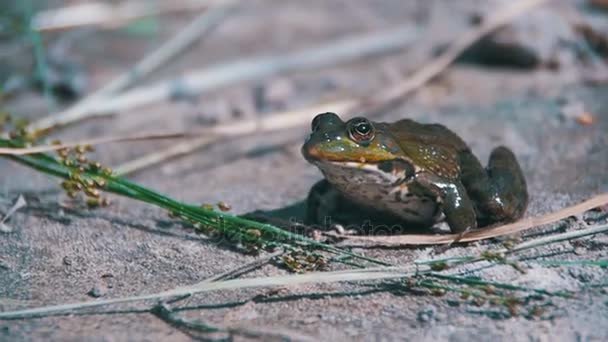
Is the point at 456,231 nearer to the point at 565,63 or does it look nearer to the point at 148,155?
the point at 148,155

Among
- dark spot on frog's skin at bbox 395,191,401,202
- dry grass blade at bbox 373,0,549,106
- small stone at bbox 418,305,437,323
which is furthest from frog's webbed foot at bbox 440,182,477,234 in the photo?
dry grass blade at bbox 373,0,549,106

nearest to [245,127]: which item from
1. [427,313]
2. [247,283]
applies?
Answer: [247,283]

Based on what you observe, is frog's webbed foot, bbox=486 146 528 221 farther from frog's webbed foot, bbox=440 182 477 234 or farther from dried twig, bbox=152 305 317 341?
dried twig, bbox=152 305 317 341

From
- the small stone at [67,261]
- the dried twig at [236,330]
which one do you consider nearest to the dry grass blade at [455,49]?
the small stone at [67,261]

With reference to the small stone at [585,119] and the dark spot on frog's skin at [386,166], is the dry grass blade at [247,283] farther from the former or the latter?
the small stone at [585,119]

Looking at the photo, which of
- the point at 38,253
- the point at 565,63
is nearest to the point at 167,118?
the point at 38,253
